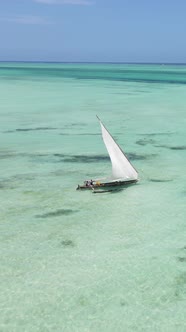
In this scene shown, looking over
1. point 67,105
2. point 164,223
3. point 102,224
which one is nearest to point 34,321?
point 102,224

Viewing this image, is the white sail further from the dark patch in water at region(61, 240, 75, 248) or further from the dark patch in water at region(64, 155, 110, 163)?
the dark patch in water at region(61, 240, 75, 248)

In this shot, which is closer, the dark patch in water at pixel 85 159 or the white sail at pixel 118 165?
the white sail at pixel 118 165

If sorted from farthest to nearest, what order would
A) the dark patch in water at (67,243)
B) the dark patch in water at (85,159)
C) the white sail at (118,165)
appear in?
the dark patch in water at (85,159) → the white sail at (118,165) → the dark patch in water at (67,243)

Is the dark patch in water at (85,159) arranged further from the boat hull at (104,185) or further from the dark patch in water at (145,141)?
the boat hull at (104,185)

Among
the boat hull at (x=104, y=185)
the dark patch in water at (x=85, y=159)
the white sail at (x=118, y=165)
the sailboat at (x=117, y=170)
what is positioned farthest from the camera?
the dark patch in water at (x=85, y=159)

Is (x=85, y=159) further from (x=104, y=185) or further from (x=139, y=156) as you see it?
(x=104, y=185)

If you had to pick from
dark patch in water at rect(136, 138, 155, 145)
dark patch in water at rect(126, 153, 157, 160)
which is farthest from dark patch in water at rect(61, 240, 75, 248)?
dark patch in water at rect(136, 138, 155, 145)

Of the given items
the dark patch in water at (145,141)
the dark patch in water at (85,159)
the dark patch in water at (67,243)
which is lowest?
the dark patch in water at (85,159)

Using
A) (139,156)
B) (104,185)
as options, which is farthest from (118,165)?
(139,156)

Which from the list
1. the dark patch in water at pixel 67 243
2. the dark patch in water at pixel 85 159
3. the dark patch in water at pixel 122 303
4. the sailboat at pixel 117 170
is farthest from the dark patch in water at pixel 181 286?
the dark patch in water at pixel 85 159
